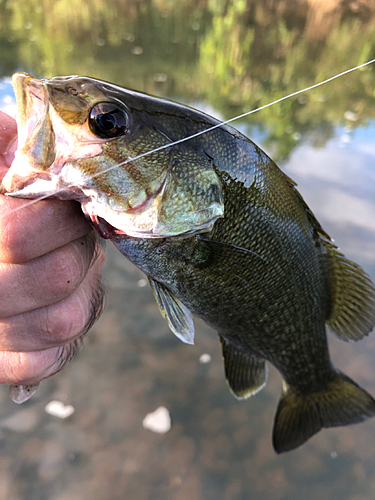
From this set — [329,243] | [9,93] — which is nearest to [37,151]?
[329,243]

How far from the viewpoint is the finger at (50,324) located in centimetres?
96

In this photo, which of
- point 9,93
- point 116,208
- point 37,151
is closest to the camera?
point 37,151

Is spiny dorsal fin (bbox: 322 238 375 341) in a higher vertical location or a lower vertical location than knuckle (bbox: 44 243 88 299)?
lower

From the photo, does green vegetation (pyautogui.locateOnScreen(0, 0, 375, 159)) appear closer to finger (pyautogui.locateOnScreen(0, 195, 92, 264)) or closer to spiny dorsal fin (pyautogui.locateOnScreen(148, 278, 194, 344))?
spiny dorsal fin (pyautogui.locateOnScreen(148, 278, 194, 344))

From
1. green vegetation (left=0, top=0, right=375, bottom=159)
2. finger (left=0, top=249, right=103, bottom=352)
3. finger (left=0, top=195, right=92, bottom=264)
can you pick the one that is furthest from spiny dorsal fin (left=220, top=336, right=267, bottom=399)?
green vegetation (left=0, top=0, right=375, bottom=159)

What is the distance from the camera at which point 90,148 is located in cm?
82

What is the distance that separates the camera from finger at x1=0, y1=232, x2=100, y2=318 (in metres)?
0.89

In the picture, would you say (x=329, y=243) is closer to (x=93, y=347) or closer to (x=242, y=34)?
(x=93, y=347)

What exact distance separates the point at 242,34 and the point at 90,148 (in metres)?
10.5

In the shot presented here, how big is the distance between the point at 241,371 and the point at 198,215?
912 mm

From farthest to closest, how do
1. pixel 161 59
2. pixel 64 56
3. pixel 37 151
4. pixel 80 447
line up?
pixel 161 59, pixel 64 56, pixel 80 447, pixel 37 151

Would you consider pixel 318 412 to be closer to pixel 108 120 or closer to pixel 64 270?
pixel 64 270

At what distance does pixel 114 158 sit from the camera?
86cm

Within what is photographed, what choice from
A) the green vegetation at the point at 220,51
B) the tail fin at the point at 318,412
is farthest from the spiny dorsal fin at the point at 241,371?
the green vegetation at the point at 220,51
